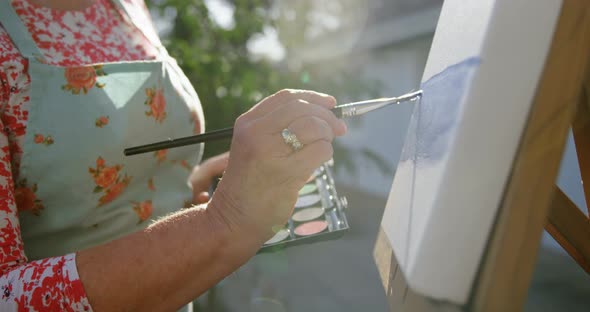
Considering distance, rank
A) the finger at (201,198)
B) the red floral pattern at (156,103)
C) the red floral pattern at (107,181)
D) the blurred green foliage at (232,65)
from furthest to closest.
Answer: the blurred green foliage at (232,65)
the finger at (201,198)
the red floral pattern at (156,103)
the red floral pattern at (107,181)

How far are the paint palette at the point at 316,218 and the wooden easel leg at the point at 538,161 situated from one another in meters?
0.62

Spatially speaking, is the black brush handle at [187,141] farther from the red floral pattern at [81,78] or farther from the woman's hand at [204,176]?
the woman's hand at [204,176]

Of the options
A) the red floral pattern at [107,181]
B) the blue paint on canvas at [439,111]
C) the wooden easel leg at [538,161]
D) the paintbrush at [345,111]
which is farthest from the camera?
the red floral pattern at [107,181]

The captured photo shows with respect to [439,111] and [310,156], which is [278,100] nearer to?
[310,156]

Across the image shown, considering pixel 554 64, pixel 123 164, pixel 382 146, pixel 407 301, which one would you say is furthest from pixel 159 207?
pixel 382 146

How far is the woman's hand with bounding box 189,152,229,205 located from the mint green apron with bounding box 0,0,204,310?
189 mm

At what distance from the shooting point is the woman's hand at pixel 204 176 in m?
1.52

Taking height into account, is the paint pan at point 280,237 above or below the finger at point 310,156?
below

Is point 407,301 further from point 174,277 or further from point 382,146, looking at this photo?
point 382,146

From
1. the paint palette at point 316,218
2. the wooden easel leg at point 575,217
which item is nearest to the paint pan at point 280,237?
the paint palette at point 316,218

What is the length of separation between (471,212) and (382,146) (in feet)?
A: 25.2

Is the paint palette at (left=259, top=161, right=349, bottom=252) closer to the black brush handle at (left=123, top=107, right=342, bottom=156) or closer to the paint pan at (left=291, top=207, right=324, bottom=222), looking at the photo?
the paint pan at (left=291, top=207, right=324, bottom=222)

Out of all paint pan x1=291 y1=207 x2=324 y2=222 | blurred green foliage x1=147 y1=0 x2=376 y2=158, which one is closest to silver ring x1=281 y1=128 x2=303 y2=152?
paint pan x1=291 y1=207 x2=324 y2=222

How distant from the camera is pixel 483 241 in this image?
61 centimetres
